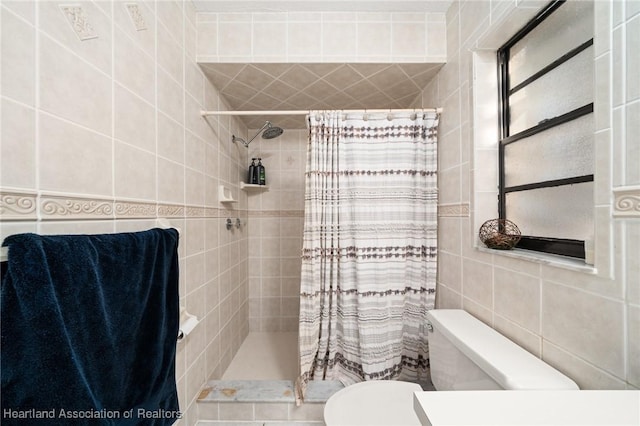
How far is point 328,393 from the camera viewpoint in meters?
1.38

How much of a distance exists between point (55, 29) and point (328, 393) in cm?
182

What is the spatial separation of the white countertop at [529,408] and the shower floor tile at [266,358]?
1.40 meters

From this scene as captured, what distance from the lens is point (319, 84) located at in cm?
167

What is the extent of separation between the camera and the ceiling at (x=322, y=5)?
1.38 metres

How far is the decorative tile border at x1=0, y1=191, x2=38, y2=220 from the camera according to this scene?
56 centimetres

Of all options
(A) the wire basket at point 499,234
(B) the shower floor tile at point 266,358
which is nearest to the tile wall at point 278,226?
(B) the shower floor tile at point 266,358

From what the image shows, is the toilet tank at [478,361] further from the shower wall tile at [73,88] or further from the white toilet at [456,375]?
the shower wall tile at [73,88]

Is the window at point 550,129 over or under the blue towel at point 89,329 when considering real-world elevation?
over

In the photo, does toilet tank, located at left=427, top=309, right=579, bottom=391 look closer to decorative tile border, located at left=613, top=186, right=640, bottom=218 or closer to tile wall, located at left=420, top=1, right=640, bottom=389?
tile wall, located at left=420, top=1, right=640, bottom=389

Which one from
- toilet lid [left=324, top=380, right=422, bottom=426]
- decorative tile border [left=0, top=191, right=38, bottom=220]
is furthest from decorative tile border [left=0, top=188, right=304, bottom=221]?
toilet lid [left=324, top=380, right=422, bottom=426]

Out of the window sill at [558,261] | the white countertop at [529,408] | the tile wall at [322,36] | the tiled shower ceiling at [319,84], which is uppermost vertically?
the tile wall at [322,36]

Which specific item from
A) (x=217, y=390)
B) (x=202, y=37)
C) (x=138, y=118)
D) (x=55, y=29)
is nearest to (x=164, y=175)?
(x=138, y=118)

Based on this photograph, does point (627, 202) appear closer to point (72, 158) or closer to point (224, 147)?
point (72, 158)

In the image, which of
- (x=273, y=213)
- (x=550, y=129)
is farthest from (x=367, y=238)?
(x=273, y=213)
